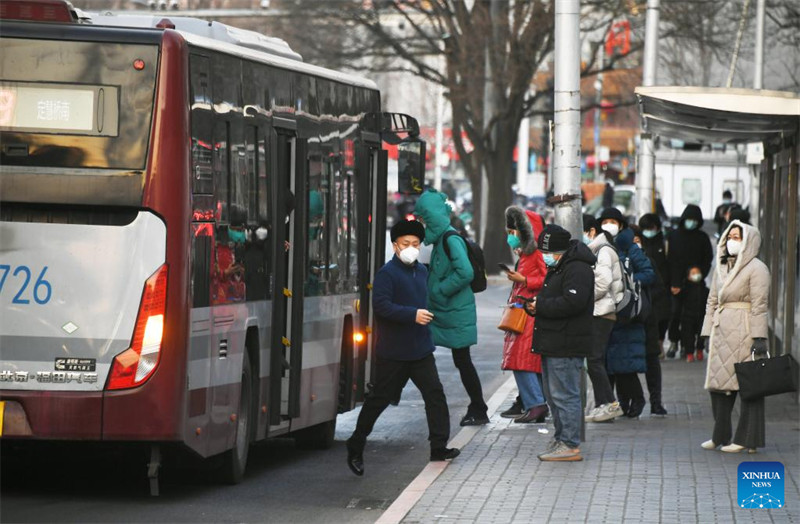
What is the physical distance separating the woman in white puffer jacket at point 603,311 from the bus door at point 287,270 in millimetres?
3402

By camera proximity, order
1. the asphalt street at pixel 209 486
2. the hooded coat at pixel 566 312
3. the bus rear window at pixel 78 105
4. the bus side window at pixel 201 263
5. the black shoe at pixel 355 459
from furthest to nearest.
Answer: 1. the hooded coat at pixel 566 312
2. the black shoe at pixel 355 459
3. the asphalt street at pixel 209 486
4. the bus side window at pixel 201 263
5. the bus rear window at pixel 78 105

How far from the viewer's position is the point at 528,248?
14.7 metres

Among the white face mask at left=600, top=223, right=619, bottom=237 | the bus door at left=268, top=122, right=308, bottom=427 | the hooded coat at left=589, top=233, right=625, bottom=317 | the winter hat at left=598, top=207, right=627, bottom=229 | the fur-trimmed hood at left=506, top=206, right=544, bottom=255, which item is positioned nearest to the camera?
the bus door at left=268, top=122, right=308, bottom=427

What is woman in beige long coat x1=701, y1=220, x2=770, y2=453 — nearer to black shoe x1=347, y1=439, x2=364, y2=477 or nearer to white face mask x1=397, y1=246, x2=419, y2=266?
white face mask x1=397, y1=246, x2=419, y2=266

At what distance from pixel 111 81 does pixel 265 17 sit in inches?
1246

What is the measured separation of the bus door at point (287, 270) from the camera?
11.4 meters

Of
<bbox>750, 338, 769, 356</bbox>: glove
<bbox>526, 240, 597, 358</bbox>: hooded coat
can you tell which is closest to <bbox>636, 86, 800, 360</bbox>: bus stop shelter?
<bbox>750, 338, 769, 356</bbox>: glove

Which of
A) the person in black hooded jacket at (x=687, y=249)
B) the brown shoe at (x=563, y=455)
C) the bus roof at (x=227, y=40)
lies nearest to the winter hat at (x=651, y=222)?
the person in black hooded jacket at (x=687, y=249)

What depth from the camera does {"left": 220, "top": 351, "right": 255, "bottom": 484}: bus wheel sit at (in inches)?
428

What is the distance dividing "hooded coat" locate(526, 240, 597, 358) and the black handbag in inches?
47.6

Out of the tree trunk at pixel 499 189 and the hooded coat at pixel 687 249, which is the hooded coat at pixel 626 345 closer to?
the hooded coat at pixel 687 249

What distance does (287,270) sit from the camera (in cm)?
1166

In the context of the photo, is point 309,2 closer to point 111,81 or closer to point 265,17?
point 265,17

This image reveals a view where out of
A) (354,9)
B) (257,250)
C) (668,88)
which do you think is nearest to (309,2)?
(354,9)
